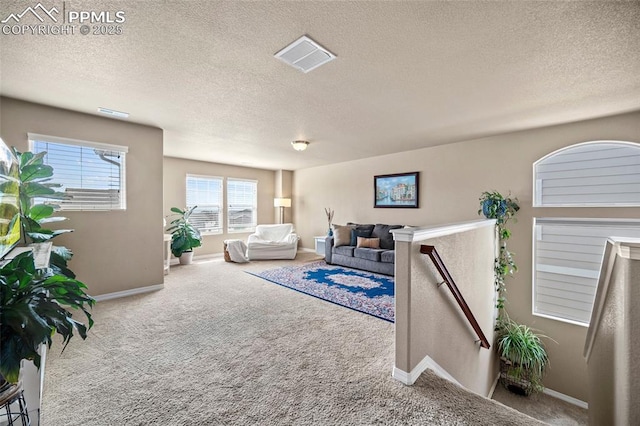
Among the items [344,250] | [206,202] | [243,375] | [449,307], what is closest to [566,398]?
[449,307]

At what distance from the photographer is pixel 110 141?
3670 millimetres

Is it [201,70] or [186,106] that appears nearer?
[201,70]

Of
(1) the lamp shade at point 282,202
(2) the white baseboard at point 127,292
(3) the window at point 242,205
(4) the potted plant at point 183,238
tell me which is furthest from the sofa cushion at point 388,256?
(3) the window at point 242,205

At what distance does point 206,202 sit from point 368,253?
174 inches

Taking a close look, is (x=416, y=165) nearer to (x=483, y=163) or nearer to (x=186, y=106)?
(x=483, y=163)

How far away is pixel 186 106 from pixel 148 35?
4.48 ft

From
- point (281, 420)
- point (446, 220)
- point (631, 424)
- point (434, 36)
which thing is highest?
point (434, 36)

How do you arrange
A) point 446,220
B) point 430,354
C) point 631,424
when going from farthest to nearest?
point 446,220, point 430,354, point 631,424

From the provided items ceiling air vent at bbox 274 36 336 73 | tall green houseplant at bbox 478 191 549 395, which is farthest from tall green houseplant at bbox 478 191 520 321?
ceiling air vent at bbox 274 36 336 73

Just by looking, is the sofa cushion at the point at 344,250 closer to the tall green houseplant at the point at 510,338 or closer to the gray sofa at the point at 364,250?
the gray sofa at the point at 364,250

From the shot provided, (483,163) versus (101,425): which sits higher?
(483,163)

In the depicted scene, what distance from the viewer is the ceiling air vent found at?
1976mm

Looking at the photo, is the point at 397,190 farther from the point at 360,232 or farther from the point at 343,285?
the point at 343,285

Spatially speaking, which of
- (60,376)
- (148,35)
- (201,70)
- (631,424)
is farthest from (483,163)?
(60,376)
